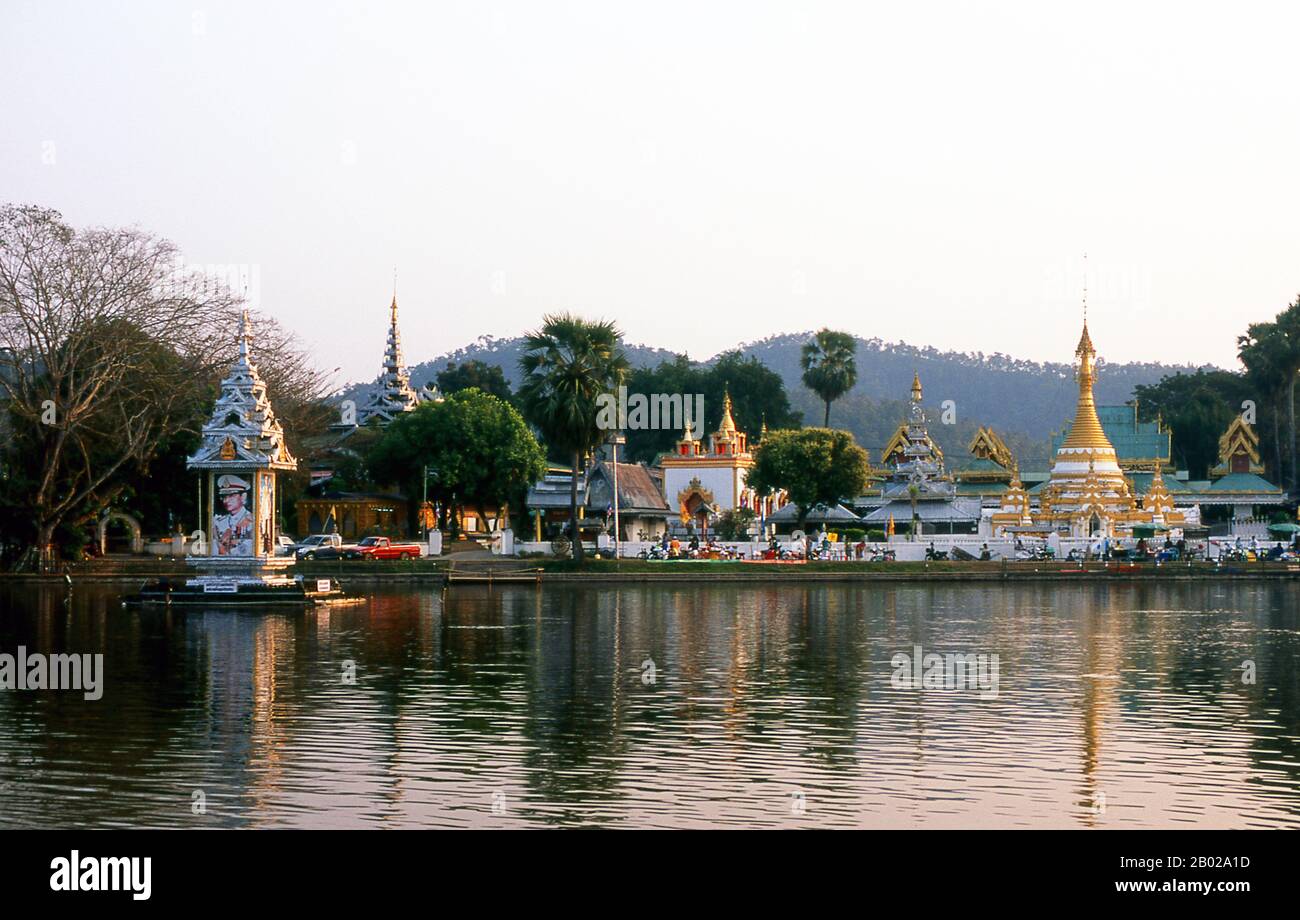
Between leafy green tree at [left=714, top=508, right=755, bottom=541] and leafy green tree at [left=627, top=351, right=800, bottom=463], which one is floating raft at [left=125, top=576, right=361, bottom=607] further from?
leafy green tree at [left=627, top=351, right=800, bottom=463]

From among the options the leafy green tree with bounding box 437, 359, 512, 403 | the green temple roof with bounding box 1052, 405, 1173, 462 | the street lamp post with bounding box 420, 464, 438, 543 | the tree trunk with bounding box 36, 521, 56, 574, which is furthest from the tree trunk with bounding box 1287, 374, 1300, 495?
the tree trunk with bounding box 36, 521, 56, 574

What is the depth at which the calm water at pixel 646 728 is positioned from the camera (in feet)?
59.4

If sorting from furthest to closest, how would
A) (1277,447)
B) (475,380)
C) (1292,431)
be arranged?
(475,380) → (1277,447) → (1292,431)

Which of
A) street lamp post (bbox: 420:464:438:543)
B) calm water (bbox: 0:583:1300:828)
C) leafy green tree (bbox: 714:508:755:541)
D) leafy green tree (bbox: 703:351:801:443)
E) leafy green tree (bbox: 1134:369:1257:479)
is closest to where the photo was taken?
calm water (bbox: 0:583:1300:828)

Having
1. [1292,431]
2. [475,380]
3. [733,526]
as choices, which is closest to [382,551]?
[733,526]

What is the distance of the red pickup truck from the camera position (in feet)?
240

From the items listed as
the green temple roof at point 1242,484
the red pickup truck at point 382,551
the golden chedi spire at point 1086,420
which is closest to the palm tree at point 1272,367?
the green temple roof at point 1242,484

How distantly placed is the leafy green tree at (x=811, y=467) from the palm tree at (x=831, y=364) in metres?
27.1

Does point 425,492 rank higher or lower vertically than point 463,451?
lower

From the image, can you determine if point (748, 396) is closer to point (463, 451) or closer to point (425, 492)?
point (463, 451)

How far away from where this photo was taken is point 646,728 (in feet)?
78.1

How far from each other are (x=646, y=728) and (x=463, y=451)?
61.0m

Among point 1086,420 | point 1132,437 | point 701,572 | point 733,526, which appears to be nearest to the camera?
point 701,572

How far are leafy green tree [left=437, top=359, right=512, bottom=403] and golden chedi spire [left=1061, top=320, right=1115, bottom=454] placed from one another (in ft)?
168
